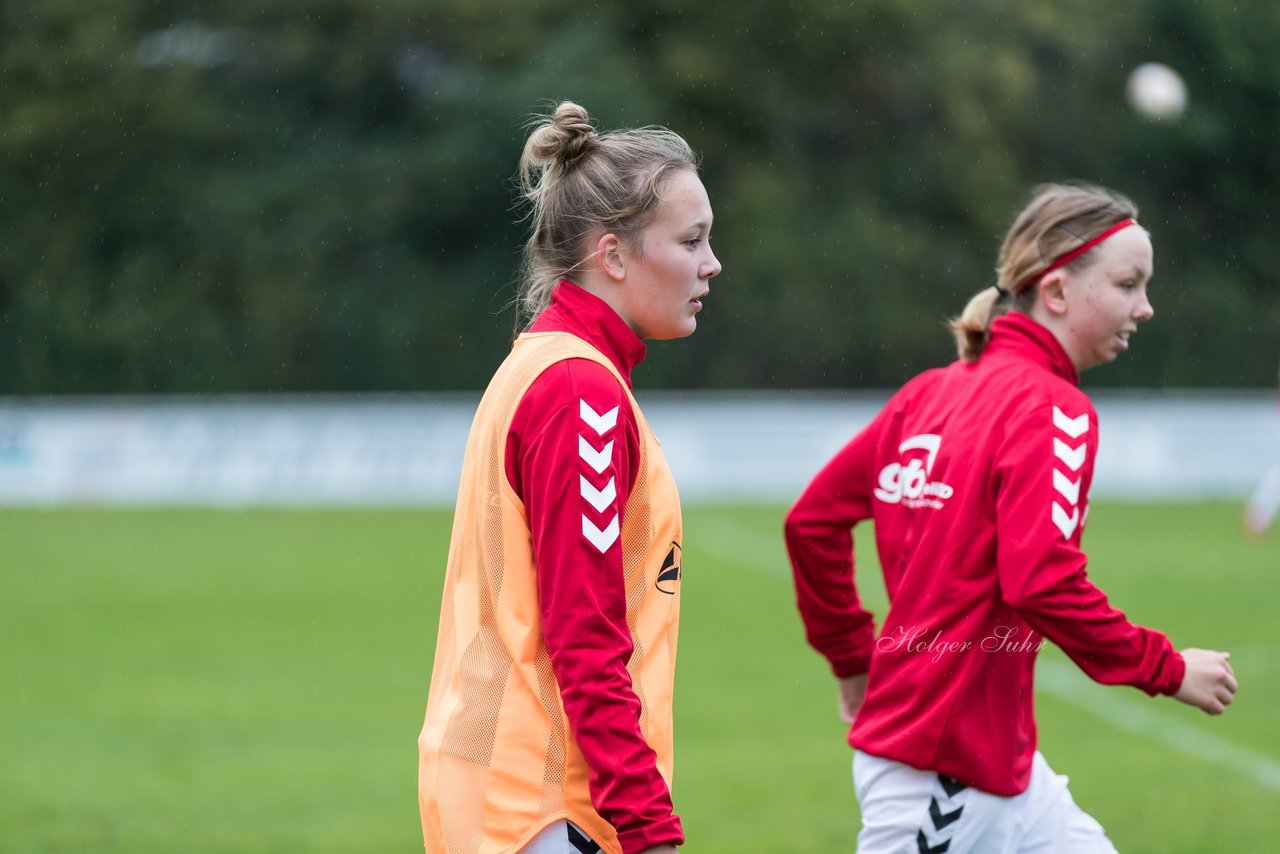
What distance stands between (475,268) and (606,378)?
2639cm

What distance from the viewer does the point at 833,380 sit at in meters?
27.4

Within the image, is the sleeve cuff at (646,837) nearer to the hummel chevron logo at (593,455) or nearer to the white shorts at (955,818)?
the hummel chevron logo at (593,455)

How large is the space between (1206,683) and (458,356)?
2311cm

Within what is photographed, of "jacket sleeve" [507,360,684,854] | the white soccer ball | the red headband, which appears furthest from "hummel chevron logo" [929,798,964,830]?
the white soccer ball

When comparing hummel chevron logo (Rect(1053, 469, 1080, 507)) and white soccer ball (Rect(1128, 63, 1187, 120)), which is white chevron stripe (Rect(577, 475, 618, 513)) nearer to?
hummel chevron logo (Rect(1053, 469, 1080, 507))

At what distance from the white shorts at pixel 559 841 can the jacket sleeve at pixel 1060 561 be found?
3.59 ft

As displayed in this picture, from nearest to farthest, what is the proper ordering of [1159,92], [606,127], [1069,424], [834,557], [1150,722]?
1. [1069,424]
2. [834,557]
3. [1150,722]
4. [1159,92]
5. [606,127]

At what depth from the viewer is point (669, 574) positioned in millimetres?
2963

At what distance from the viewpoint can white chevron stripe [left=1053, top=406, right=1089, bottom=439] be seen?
3471 mm

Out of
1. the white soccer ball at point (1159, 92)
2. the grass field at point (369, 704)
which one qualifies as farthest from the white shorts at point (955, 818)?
the white soccer ball at point (1159, 92)

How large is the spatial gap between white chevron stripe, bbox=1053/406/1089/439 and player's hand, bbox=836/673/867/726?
3.15 feet

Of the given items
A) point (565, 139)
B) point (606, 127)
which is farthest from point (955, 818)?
point (606, 127)

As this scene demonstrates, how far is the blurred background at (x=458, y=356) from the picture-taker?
8.79m

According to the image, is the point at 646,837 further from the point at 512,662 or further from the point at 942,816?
the point at 942,816
